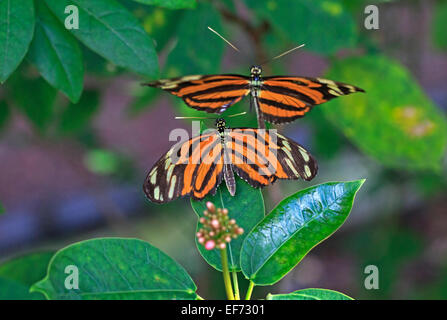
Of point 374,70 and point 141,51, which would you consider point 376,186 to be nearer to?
point 374,70

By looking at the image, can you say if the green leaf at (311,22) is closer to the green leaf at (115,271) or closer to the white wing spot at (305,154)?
the white wing spot at (305,154)

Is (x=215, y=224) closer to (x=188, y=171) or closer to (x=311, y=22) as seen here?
(x=188, y=171)

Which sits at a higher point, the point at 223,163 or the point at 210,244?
the point at 223,163

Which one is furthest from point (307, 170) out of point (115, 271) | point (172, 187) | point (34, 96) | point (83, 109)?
point (83, 109)

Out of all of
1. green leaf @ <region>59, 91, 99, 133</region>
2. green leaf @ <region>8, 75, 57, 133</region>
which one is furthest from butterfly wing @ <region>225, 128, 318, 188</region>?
green leaf @ <region>59, 91, 99, 133</region>
